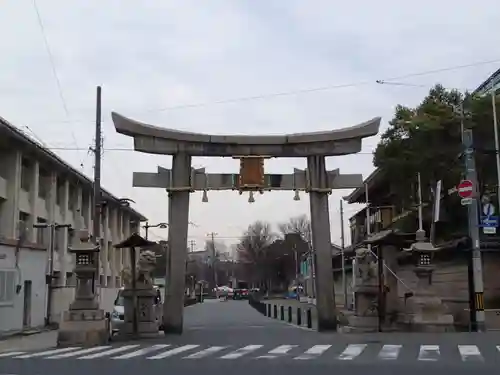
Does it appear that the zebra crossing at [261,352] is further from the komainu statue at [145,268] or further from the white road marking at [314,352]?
the komainu statue at [145,268]

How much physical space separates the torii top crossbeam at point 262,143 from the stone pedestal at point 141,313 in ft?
18.7

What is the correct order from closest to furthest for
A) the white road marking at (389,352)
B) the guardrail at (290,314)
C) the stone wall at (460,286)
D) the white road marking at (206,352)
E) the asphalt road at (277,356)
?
the asphalt road at (277,356), the white road marking at (389,352), the white road marking at (206,352), the stone wall at (460,286), the guardrail at (290,314)

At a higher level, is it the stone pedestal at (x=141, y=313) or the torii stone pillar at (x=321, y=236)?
the torii stone pillar at (x=321, y=236)

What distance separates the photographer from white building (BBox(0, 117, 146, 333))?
2933cm

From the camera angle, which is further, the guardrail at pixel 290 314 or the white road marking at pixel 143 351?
the guardrail at pixel 290 314

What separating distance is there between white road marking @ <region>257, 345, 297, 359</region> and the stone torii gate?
28.1 feet

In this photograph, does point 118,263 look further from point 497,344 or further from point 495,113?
point 497,344

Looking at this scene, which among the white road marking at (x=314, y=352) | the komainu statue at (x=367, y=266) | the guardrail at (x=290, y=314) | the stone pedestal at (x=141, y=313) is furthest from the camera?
the guardrail at (x=290, y=314)

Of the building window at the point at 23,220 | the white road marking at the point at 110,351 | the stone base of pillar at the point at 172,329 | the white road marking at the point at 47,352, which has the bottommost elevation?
the white road marking at the point at 47,352

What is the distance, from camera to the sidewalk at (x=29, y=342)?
73.6ft

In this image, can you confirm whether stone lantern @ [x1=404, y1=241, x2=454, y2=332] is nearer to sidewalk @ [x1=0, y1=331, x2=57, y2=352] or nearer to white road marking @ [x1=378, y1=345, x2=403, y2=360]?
white road marking @ [x1=378, y1=345, x2=403, y2=360]

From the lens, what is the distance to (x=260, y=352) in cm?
1798

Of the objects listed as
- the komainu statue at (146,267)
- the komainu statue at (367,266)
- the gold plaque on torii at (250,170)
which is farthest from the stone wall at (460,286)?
the komainu statue at (146,267)

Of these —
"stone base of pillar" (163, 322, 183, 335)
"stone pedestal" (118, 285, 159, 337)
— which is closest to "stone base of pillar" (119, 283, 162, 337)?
"stone pedestal" (118, 285, 159, 337)
